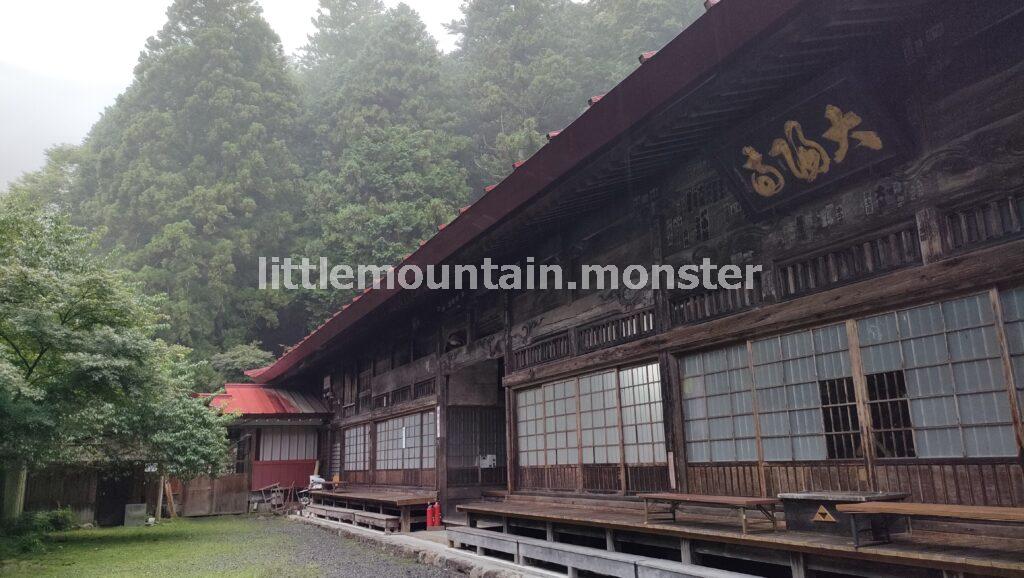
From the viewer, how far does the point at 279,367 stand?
20516 mm

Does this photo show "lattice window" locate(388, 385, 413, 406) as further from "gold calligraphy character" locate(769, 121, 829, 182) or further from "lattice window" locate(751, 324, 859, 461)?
"gold calligraphy character" locate(769, 121, 829, 182)

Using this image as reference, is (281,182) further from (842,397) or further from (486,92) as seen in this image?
(842,397)

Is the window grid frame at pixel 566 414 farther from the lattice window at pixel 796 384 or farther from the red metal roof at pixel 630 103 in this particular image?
the red metal roof at pixel 630 103

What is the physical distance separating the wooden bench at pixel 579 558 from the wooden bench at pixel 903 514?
41.5 inches

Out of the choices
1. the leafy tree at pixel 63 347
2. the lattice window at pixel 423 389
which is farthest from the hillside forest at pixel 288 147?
the leafy tree at pixel 63 347

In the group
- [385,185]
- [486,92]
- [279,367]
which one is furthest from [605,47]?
[279,367]

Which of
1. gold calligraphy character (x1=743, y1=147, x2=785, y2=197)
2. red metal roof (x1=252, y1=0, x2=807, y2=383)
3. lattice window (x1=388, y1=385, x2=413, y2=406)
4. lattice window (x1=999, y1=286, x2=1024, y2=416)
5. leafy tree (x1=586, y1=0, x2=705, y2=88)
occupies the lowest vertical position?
lattice window (x1=999, y1=286, x2=1024, y2=416)

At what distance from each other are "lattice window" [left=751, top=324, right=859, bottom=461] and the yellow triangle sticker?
92cm

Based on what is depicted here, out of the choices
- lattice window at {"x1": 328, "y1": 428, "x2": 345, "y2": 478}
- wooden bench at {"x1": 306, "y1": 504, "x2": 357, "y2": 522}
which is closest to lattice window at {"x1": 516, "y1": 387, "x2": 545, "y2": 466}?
wooden bench at {"x1": 306, "y1": 504, "x2": 357, "y2": 522}

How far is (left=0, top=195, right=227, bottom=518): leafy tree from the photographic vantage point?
922 centimetres

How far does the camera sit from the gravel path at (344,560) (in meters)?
8.66

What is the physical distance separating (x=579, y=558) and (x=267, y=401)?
17.4 m

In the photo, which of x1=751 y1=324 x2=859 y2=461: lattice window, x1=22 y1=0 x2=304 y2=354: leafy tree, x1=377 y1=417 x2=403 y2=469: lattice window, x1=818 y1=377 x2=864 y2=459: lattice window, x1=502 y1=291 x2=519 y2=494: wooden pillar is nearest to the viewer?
x1=818 y1=377 x2=864 y2=459: lattice window

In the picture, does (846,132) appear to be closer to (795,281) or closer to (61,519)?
(795,281)
